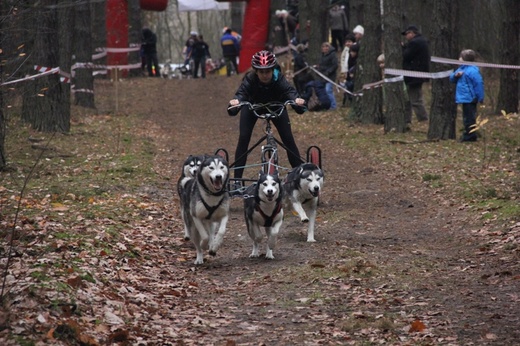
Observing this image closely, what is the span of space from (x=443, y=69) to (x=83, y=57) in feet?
42.4

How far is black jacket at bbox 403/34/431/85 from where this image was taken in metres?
20.6

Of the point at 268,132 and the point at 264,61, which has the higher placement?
the point at 264,61

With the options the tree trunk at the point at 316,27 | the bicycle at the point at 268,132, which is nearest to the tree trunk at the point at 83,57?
the tree trunk at the point at 316,27

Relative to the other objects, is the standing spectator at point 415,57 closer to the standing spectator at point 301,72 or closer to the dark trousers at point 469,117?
the dark trousers at point 469,117

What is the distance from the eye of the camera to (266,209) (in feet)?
29.0

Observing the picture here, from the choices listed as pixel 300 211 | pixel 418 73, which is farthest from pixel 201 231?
pixel 418 73

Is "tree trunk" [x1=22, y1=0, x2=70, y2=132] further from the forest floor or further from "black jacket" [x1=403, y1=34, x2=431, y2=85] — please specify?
"black jacket" [x1=403, y1=34, x2=431, y2=85]

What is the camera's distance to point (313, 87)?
83.2 ft

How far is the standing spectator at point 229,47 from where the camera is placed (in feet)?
130

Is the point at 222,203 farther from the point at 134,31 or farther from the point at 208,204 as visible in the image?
the point at 134,31

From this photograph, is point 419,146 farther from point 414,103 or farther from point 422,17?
point 422,17

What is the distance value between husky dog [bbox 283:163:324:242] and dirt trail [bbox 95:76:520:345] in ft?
1.17

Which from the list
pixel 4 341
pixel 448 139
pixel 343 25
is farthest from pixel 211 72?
pixel 4 341

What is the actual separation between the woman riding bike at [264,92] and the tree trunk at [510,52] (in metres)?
11.4
